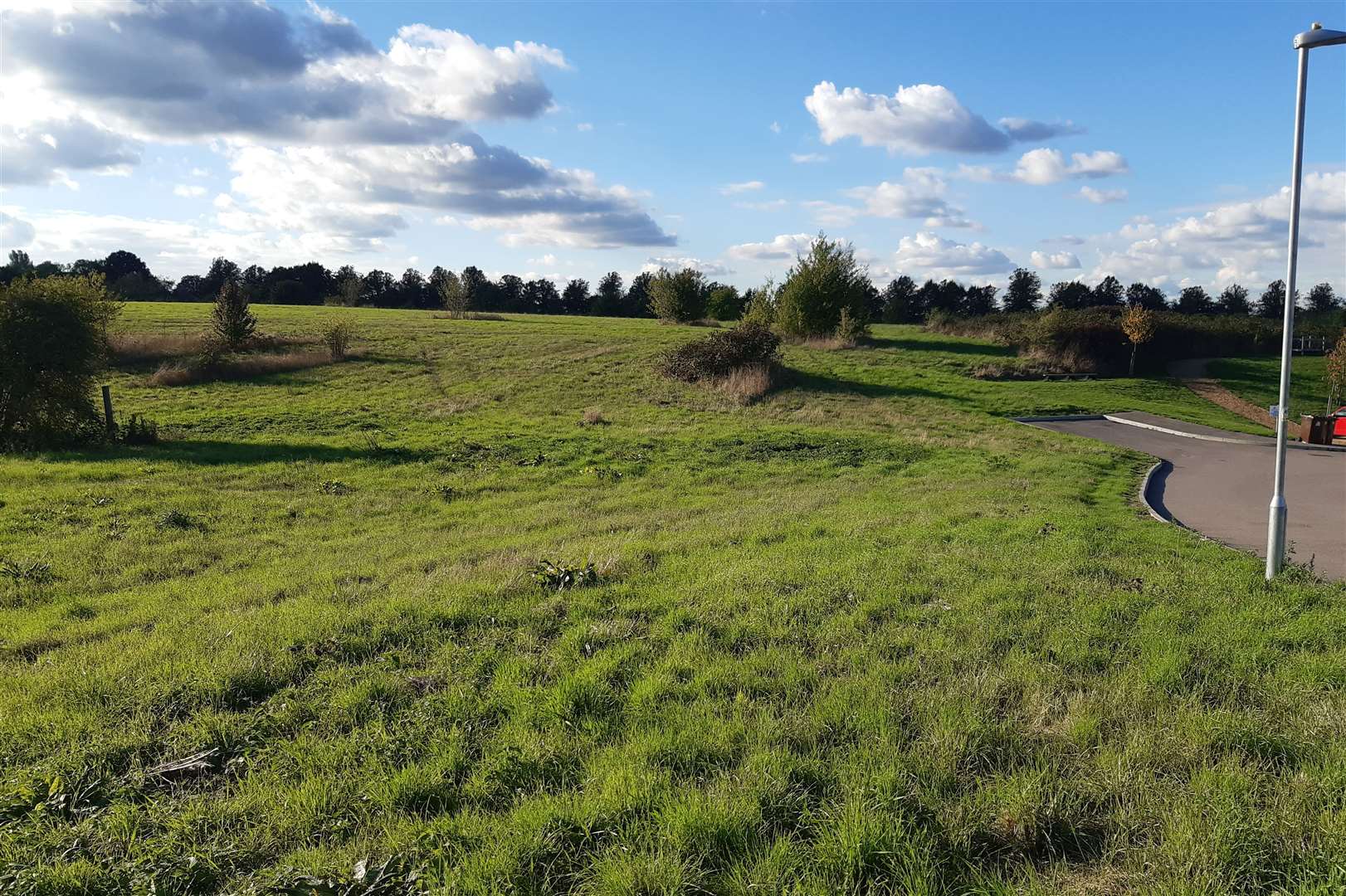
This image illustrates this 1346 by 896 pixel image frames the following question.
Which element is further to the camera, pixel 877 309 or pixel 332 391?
pixel 877 309

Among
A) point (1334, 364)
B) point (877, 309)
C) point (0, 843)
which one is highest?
point (877, 309)

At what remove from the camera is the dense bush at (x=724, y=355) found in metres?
30.4

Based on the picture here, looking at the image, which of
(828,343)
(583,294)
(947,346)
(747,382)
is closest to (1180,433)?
(747,382)

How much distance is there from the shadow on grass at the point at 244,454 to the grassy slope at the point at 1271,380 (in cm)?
3394

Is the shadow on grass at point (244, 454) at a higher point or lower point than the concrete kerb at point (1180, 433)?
lower

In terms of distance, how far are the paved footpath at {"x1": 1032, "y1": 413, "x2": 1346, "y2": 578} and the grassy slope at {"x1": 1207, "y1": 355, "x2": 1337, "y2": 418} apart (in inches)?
553

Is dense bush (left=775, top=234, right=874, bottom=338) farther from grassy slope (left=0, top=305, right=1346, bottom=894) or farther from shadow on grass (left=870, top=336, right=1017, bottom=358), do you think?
grassy slope (left=0, top=305, right=1346, bottom=894)

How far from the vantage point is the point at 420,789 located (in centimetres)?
396

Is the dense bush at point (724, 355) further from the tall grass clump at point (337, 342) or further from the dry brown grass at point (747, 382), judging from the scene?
the tall grass clump at point (337, 342)

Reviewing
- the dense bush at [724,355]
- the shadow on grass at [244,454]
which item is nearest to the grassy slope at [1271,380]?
the dense bush at [724,355]

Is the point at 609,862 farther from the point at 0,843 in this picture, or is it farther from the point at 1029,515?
the point at 1029,515

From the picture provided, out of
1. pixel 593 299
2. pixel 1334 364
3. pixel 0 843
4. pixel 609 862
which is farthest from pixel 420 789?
pixel 593 299

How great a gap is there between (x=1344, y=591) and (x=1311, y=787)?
15.4 feet

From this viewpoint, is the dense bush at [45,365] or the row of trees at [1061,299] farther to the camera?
the row of trees at [1061,299]
